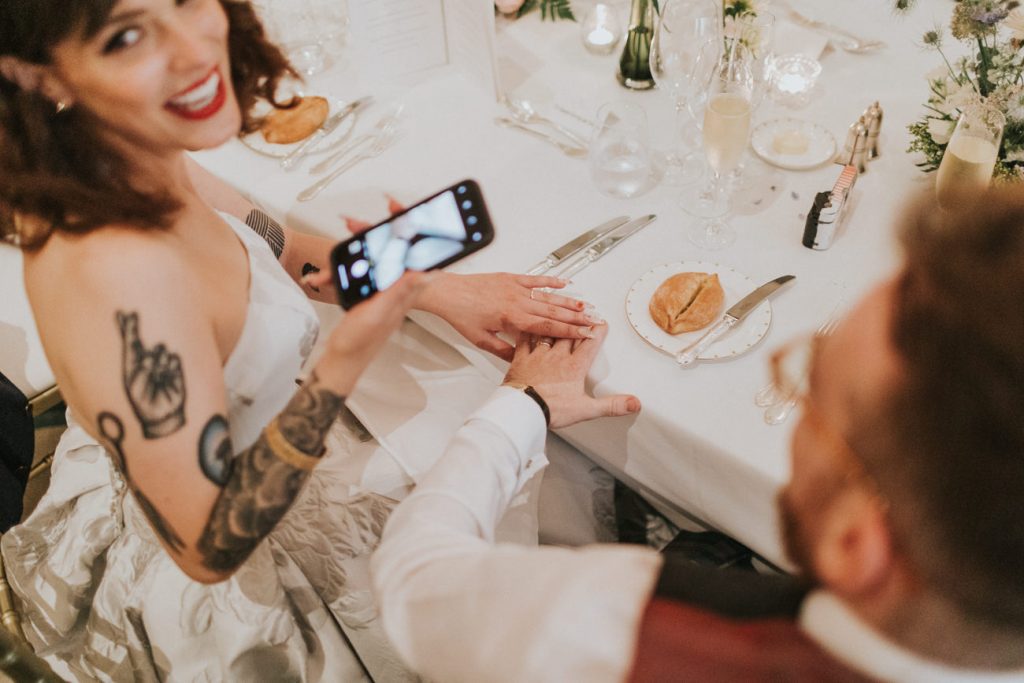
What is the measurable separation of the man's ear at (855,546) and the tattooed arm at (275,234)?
3.03ft

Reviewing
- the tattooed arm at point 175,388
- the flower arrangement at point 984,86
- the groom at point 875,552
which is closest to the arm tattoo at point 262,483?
the tattooed arm at point 175,388

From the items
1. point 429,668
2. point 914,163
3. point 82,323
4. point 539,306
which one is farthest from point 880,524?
point 914,163

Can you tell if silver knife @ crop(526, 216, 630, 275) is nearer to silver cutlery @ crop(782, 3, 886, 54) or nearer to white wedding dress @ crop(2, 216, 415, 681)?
white wedding dress @ crop(2, 216, 415, 681)

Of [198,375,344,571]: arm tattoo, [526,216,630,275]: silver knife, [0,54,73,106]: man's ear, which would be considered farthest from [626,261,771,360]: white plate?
[0,54,73,106]: man's ear

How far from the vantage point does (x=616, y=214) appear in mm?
1251

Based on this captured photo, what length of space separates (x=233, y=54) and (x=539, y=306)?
670 millimetres

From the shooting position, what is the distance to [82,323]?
821 millimetres

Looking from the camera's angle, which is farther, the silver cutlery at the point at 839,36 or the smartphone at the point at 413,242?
the silver cutlery at the point at 839,36

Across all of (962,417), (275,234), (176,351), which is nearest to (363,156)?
(275,234)

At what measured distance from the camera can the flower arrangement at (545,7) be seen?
1601mm

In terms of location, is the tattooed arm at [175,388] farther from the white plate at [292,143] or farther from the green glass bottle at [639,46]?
the green glass bottle at [639,46]

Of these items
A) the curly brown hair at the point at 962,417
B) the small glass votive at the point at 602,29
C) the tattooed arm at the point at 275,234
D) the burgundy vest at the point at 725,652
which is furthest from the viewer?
the small glass votive at the point at 602,29

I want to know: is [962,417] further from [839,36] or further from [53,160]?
[839,36]

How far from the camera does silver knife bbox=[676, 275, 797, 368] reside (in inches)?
40.6
